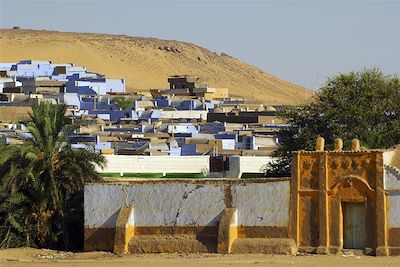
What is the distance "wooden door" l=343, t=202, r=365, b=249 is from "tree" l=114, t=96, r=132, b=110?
57478mm

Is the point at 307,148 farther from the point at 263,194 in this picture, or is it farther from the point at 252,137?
the point at 252,137

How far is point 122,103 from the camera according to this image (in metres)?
86.4

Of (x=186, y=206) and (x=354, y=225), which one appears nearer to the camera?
(x=354, y=225)

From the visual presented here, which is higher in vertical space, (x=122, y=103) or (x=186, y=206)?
(x=122, y=103)

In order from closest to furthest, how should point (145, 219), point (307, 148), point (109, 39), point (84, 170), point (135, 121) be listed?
point (145, 219), point (84, 170), point (307, 148), point (135, 121), point (109, 39)

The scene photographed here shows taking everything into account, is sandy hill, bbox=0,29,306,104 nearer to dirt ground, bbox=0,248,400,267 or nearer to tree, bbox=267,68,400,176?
tree, bbox=267,68,400,176

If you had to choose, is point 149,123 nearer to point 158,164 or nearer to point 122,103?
point 122,103

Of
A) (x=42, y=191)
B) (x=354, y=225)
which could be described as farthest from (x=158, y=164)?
(x=354, y=225)

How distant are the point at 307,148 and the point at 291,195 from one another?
1020 cm

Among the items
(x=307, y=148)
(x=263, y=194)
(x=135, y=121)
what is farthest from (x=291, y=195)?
(x=135, y=121)

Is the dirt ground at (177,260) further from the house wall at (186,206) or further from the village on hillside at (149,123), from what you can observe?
the village on hillside at (149,123)

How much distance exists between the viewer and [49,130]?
32500 mm

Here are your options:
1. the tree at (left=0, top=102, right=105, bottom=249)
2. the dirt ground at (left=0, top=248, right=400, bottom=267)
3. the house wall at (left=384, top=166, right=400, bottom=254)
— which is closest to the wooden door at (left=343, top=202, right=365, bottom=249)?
the dirt ground at (left=0, top=248, right=400, bottom=267)

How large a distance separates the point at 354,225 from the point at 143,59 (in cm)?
14264
